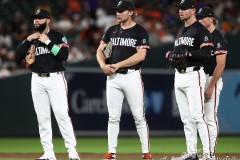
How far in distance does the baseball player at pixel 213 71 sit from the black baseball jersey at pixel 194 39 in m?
0.54

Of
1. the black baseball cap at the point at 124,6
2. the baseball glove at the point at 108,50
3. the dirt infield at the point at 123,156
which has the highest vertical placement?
the black baseball cap at the point at 124,6

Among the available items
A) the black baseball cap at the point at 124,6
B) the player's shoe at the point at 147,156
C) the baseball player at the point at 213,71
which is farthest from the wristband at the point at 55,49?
the baseball player at the point at 213,71

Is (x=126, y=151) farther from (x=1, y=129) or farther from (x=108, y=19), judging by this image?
(x=108, y=19)

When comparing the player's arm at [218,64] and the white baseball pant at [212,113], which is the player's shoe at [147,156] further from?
the player's arm at [218,64]

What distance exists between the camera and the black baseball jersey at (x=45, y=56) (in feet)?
31.3

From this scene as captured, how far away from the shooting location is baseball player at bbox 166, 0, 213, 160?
936cm

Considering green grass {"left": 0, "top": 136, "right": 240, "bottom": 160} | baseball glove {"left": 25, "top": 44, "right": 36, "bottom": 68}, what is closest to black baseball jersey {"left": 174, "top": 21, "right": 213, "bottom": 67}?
baseball glove {"left": 25, "top": 44, "right": 36, "bottom": 68}

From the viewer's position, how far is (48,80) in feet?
31.3

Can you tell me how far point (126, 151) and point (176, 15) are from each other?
7156mm

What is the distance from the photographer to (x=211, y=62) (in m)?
10.3

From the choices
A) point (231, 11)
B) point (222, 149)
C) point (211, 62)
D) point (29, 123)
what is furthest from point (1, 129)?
point (231, 11)

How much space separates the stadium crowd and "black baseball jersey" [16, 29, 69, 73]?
5.34 m

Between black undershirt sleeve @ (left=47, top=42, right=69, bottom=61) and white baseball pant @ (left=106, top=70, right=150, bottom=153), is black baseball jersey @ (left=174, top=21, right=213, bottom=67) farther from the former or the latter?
black undershirt sleeve @ (left=47, top=42, right=69, bottom=61)

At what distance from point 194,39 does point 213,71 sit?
969 millimetres
